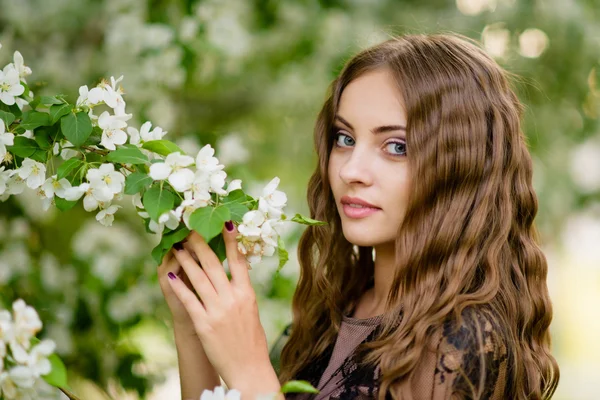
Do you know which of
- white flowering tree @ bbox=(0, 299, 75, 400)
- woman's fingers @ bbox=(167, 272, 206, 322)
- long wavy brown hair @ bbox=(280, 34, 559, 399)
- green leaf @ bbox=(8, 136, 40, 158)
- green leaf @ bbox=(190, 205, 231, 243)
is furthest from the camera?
long wavy brown hair @ bbox=(280, 34, 559, 399)

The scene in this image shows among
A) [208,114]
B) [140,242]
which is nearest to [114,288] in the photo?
[140,242]

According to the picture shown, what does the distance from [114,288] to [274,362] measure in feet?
2.67

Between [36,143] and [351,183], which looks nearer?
[36,143]

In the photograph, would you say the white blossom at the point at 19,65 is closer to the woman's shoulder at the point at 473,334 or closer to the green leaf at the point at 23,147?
the green leaf at the point at 23,147

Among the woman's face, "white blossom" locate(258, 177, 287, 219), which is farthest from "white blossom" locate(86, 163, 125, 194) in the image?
the woman's face

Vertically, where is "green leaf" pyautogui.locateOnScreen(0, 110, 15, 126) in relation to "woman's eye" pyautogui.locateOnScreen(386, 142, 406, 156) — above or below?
below

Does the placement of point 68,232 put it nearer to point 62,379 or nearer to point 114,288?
point 114,288

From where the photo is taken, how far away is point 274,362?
1.94 metres

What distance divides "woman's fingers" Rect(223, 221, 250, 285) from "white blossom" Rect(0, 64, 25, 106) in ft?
1.34

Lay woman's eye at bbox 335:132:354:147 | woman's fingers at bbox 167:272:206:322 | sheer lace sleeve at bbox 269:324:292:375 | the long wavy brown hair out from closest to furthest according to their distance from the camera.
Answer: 1. woman's fingers at bbox 167:272:206:322
2. the long wavy brown hair
3. woman's eye at bbox 335:132:354:147
4. sheer lace sleeve at bbox 269:324:292:375

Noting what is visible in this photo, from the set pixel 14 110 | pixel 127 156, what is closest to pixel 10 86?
pixel 14 110

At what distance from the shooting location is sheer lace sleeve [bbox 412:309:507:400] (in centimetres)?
129

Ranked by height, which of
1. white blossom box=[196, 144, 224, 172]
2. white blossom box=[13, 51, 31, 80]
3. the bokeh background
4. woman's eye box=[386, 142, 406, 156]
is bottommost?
white blossom box=[196, 144, 224, 172]

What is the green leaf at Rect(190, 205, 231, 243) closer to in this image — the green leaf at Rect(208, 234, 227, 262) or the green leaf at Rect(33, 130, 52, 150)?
the green leaf at Rect(208, 234, 227, 262)
